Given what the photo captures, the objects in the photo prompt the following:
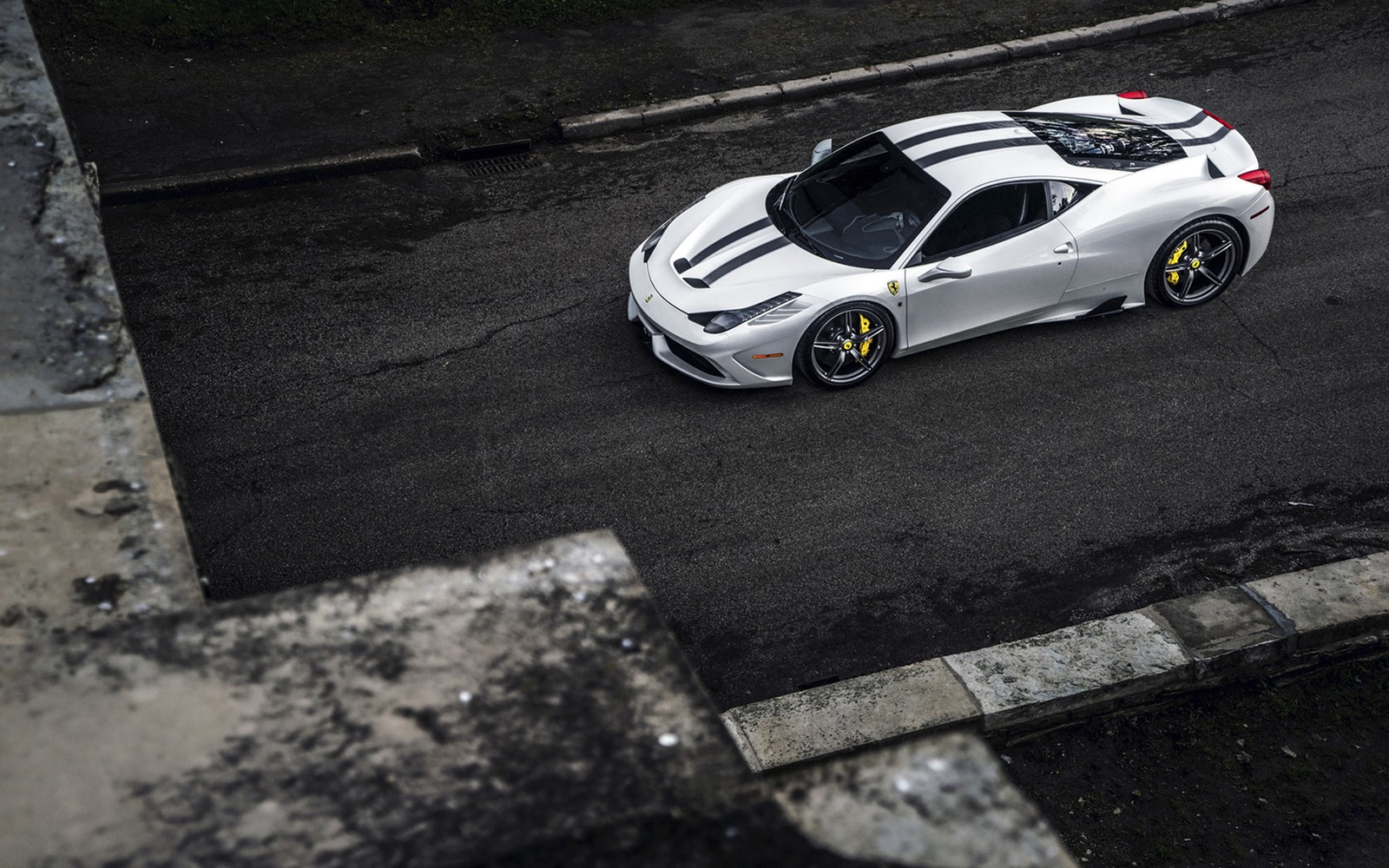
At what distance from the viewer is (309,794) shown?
102 inches

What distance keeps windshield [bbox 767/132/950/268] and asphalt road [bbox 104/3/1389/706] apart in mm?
979

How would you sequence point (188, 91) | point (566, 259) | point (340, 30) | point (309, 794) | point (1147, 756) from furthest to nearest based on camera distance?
1. point (340, 30)
2. point (188, 91)
3. point (566, 259)
4. point (1147, 756)
5. point (309, 794)

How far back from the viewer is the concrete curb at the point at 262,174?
31.7 ft

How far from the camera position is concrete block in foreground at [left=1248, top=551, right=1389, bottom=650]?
5.55m

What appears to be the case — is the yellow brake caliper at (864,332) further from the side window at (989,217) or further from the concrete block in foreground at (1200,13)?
the concrete block in foreground at (1200,13)

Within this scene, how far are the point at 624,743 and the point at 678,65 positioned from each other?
1012cm

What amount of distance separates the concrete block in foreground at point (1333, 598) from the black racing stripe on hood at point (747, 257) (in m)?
3.64

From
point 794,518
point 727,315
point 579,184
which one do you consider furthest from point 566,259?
point 794,518

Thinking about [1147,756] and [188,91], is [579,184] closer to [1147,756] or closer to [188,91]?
[188,91]

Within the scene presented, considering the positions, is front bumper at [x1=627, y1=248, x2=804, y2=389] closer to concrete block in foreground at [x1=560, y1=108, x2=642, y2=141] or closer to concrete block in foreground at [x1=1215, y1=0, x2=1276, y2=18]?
concrete block in foreground at [x1=560, y1=108, x2=642, y2=141]

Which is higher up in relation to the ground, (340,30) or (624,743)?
(624,743)

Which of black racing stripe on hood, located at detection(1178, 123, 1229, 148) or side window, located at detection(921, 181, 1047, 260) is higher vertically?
black racing stripe on hood, located at detection(1178, 123, 1229, 148)

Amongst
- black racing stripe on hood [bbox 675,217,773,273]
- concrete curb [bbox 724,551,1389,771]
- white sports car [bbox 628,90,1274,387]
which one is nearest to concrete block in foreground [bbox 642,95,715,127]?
white sports car [bbox 628,90,1274,387]

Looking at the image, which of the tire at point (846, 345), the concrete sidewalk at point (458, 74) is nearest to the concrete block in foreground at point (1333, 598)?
the tire at point (846, 345)
